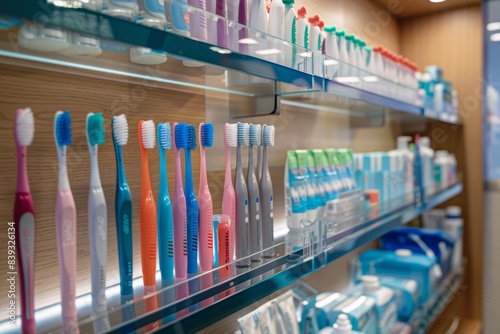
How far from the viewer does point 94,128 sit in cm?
73

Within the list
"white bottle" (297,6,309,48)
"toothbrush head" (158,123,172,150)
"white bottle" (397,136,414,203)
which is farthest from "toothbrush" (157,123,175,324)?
"white bottle" (397,136,414,203)

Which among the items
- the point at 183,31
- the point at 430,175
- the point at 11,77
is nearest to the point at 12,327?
the point at 11,77

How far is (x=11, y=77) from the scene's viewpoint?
2.59ft

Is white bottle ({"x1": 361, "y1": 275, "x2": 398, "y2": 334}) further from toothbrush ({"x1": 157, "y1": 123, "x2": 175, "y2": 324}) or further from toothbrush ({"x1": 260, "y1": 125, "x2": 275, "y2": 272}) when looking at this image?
toothbrush ({"x1": 157, "y1": 123, "x2": 175, "y2": 324})

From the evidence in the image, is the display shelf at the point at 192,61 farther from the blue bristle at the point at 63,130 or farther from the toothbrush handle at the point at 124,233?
the toothbrush handle at the point at 124,233

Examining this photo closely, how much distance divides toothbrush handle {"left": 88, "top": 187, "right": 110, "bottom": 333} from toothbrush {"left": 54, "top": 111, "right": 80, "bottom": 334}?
41 mm

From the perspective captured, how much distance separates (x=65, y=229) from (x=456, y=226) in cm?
251

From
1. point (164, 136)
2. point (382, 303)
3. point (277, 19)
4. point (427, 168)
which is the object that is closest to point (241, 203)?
point (164, 136)

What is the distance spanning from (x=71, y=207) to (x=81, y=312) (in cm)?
18

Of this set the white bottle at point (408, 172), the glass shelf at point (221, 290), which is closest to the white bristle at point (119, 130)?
the glass shelf at point (221, 290)

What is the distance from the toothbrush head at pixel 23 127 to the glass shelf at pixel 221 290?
28cm

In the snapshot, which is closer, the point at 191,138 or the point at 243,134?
the point at 191,138

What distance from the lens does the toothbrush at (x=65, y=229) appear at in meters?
0.67

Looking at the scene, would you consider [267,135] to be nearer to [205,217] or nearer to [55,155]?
[205,217]
